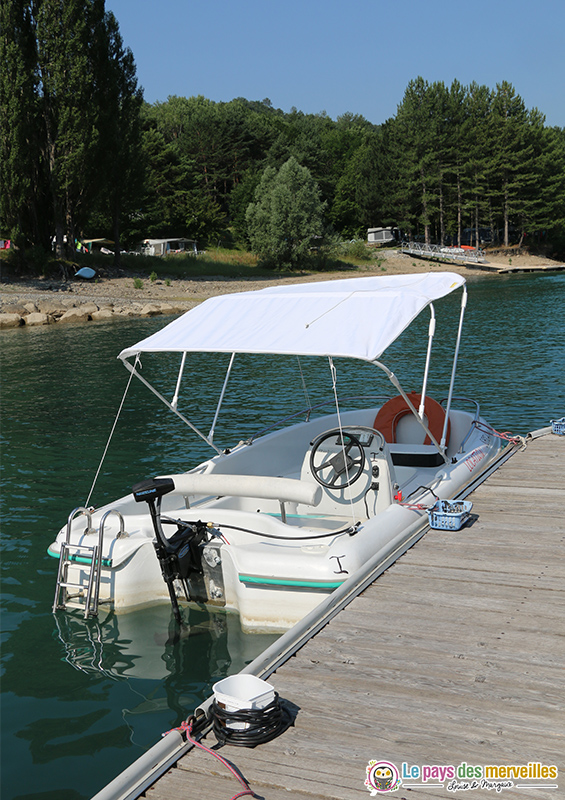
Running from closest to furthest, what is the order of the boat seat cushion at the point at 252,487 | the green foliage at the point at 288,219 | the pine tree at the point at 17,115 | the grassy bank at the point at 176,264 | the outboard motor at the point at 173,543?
the outboard motor at the point at 173,543, the boat seat cushion at the point at 252,487, the pine tree at the point at 17,115, the grassy bank at the point at 176,264, the green foliage at the point at 288,219

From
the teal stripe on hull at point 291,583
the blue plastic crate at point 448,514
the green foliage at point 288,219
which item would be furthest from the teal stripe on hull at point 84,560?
the green foliage at point 288,219

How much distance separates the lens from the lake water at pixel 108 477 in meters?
5.01

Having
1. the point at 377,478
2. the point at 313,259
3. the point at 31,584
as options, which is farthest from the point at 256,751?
the point at 313,259

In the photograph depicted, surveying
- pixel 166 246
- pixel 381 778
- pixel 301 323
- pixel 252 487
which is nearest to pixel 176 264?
pixel 166 246

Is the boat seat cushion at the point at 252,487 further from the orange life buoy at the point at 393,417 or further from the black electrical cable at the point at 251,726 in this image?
the orange life buoy at the point at 393,417

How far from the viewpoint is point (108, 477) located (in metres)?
11.3

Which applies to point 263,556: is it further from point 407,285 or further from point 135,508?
point 407,285

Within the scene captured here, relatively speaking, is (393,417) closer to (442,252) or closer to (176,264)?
(176,264)

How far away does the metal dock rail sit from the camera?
3.49 metres

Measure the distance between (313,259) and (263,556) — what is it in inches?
2106

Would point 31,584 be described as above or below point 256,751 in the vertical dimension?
below

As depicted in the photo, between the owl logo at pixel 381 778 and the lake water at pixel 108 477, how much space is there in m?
1.81

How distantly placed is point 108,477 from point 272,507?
424 cm

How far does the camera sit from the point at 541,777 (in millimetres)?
3438
